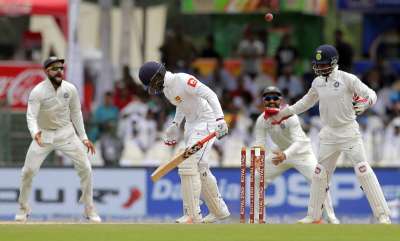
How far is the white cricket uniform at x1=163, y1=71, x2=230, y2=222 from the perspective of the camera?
16094mm

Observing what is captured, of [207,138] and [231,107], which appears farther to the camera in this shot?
[231,107]

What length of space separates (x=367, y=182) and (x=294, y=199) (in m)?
5.94

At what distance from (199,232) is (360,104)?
2.95 m

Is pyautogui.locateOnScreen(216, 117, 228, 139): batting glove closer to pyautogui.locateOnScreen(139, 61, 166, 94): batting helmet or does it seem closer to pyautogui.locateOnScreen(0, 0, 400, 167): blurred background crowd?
pyautogui.locateOnScreen(139, 61, 166, 94): batting helmet

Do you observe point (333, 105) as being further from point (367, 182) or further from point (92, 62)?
point (92, 62)

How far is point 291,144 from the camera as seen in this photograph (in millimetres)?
18328

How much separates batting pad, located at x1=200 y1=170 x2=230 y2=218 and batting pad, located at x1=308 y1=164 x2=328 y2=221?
1005mm

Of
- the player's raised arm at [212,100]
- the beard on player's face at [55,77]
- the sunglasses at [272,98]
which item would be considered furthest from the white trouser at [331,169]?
the beard on player's face at [55,77]

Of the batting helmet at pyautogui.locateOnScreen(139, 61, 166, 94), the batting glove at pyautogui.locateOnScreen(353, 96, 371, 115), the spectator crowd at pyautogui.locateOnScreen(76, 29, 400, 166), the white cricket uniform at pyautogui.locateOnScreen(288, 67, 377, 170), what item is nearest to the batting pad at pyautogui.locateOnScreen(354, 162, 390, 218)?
the white cricket uniform at pyautogui.locateOnScreen(288, 67, 377, 170)

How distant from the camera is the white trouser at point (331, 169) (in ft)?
53.1

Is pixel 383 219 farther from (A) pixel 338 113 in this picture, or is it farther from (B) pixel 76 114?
(B) pixel 76 114

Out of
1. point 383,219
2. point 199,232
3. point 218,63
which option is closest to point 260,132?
point 383,219

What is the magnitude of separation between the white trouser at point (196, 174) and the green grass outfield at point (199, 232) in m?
1.19

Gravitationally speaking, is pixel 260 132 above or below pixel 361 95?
below
